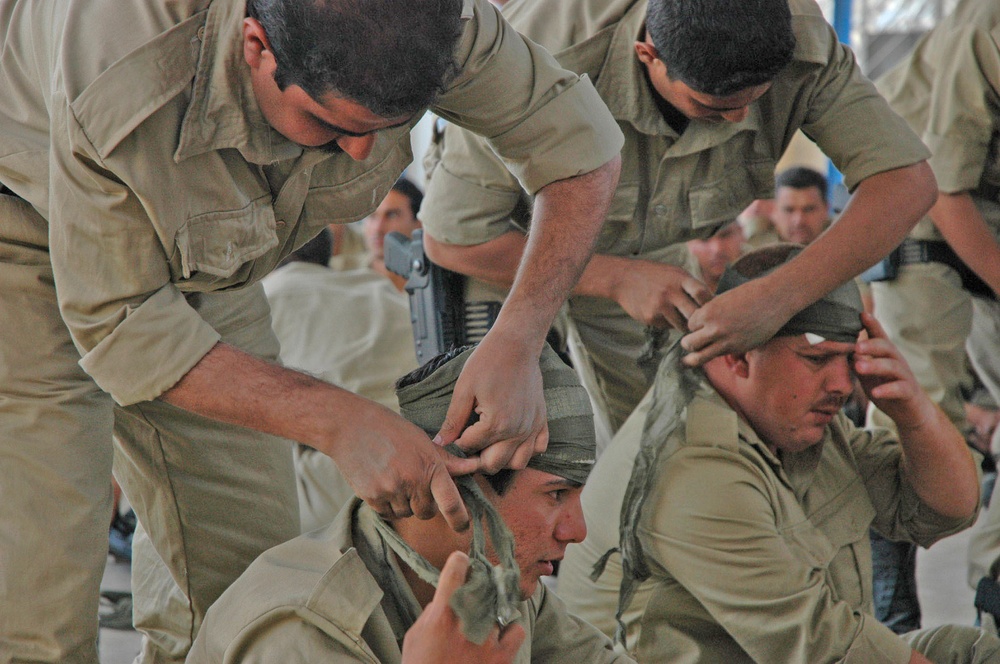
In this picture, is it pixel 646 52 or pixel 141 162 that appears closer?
pixel 141 162

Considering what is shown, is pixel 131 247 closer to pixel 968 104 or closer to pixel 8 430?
pixel 8 430

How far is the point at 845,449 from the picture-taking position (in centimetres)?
262

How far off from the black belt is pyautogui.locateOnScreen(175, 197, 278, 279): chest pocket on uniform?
89.0 inches

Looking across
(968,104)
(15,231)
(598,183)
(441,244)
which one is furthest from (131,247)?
(968,104)

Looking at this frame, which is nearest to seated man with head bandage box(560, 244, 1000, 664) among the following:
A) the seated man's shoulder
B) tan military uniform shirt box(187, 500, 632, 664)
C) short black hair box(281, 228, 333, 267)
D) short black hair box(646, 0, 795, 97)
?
short black hair box(646, 0, 795, 97)

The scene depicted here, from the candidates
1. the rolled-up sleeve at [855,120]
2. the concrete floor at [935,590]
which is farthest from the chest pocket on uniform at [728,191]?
the concrete floor at [935,590]

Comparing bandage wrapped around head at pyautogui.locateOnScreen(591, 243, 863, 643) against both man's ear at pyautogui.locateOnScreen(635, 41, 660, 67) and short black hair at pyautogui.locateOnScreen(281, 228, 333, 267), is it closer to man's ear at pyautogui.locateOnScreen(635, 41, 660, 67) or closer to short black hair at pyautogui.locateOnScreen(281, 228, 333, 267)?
man's ear at pyautogui.locateOnScreen(635, 41, 660, 67)

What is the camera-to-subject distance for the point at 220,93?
1.64 m

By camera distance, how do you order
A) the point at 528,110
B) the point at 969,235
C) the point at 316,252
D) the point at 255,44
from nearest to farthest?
the point at 255,44 < the point at 528,110 < the point at 969,235 < the point at 316,252

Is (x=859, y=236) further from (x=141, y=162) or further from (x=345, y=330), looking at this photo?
(x=345, y=330)

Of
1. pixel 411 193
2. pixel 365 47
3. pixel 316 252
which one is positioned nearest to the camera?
pixel 365 47

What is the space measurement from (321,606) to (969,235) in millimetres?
2529

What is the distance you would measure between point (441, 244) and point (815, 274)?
854 millimetres

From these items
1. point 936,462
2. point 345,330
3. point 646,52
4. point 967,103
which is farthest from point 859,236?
point 345,330
